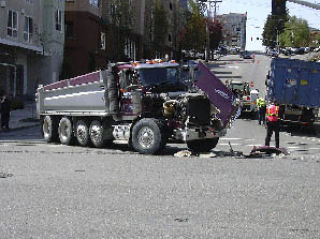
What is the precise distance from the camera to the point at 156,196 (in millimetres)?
9352

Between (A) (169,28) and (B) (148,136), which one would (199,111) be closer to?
(B) (148,136)

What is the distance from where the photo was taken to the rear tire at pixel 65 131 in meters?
19.4

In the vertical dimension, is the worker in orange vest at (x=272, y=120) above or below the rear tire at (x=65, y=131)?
above

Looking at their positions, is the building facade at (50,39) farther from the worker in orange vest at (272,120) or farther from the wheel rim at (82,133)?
the worker in orange vest at (272,120)

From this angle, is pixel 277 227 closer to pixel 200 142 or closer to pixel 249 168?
pixel 249 168

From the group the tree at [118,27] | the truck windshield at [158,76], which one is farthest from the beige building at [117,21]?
the truck windshield at [158,76]

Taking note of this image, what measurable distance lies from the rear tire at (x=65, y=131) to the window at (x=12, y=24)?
76.8ft

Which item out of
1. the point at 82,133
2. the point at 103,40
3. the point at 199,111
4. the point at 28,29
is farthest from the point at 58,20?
the point at 199,111

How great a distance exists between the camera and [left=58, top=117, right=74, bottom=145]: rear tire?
63.8 ft

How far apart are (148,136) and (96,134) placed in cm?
268

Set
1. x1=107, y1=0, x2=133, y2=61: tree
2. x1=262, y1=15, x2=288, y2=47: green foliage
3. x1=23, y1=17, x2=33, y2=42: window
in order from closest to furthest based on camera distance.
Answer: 1. x1=23, y1=17, x2=33, y2=42: window
2. x1=107, y1=0, x2=133, y2=61: tree
3. x1=262, y1=15, x2=288, y2=47: green foliage

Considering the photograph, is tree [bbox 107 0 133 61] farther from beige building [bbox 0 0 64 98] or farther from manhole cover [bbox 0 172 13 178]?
manhole cover [bbox 0 172 13 178]

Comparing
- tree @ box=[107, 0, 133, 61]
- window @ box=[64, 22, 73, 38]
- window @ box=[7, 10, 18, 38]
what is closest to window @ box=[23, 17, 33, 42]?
window @ box=[7, 10, 18, 38]

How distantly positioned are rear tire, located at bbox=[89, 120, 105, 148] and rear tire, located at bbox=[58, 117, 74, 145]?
1228mm
